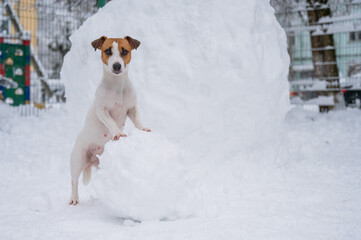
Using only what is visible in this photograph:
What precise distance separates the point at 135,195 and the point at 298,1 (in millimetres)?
9082

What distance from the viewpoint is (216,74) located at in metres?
4.42

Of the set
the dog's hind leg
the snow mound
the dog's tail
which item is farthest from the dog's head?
the dog's tail

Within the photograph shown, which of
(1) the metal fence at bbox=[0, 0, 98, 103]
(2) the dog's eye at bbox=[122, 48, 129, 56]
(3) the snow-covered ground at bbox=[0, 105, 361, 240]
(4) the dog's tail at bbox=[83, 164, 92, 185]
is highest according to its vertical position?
(1) the metal fence at bbox=[0, 0, 98, 103]

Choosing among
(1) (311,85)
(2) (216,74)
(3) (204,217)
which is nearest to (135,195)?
(3) (204,217)

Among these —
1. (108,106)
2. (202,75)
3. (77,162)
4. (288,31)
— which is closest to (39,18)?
(288,31)

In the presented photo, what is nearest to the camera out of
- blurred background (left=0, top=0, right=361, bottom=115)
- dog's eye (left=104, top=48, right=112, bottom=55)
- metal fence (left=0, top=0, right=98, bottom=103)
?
dog's eye (left=104, top=48, right=112, bottom=55)

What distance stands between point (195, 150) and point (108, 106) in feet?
5.53

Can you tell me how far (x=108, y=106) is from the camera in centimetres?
308

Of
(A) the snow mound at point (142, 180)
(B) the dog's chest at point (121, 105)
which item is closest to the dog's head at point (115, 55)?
(B) the dog's chest at point (121, 105)

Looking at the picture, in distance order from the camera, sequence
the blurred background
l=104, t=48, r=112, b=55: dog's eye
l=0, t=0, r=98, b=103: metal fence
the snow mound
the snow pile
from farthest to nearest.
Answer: l=0, t=0, r=98, b=103: metal fence, the blurred background, the snow pile, l=104, t=48, r=112, b=55: dog's eye, the snow mound

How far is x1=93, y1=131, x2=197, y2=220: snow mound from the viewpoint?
2805mm

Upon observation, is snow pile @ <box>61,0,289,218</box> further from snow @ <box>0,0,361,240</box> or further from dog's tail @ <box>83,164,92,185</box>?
dog's tail @ <box>83,164,92,185</box>

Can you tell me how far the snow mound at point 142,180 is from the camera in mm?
2805

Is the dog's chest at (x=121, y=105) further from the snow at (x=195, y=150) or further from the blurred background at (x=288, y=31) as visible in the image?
the blurred background at (x=288, y=31)
